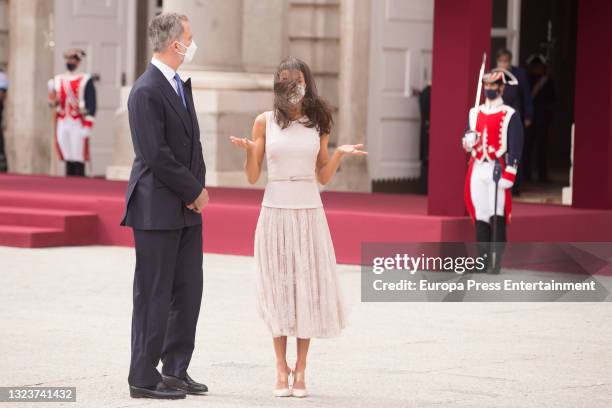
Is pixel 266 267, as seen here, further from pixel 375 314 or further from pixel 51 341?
pixel 375 314

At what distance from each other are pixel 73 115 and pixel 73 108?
0.08 meters

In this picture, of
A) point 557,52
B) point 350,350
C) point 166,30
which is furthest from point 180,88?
point 557,52

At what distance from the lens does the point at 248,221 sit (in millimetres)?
12734

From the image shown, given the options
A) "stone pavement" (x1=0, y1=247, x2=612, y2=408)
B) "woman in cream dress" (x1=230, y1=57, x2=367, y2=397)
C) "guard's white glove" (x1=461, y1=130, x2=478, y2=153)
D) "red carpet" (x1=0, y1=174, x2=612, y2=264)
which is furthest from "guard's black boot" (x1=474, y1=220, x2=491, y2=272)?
"woman in cream dress" (x1=230, y1=57, x2=367, y2=397)

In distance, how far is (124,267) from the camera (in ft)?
39.0

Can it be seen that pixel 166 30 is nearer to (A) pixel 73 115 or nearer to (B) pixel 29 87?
(A) pixel 73 115

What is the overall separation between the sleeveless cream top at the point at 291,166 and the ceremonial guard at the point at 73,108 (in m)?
10.8

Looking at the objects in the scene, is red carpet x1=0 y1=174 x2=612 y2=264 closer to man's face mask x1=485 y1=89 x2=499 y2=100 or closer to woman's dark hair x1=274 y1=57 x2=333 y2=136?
man's face mask x1=485 y1=89 x2=499 y2=100

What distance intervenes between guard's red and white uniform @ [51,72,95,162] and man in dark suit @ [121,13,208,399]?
11.0 m

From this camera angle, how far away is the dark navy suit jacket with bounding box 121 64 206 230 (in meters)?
6.68

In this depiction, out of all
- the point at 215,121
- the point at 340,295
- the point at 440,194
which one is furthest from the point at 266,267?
the point at 215,121

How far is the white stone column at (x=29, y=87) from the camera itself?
1977 cm

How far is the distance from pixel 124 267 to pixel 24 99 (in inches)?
331

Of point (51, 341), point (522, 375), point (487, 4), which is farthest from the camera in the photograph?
point (487, 4)
